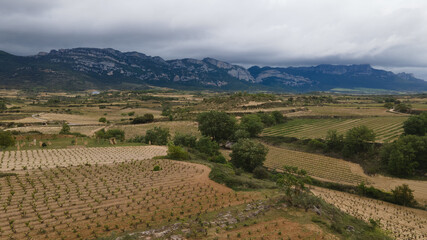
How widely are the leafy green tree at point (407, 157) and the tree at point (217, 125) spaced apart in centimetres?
4071

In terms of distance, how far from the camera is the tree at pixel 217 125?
7500 cm

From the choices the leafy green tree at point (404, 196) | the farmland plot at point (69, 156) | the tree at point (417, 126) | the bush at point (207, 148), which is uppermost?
the tree at point (417, 126)

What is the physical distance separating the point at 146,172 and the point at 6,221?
51.9 feet

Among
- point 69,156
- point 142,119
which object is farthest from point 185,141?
point 142,119

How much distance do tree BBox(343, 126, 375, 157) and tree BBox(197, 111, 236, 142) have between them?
31.8 meters

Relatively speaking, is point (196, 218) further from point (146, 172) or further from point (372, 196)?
point (372, 196)

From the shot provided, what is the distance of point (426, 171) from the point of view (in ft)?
162

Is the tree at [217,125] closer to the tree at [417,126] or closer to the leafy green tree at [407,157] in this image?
the leafy green tree at [407,157]

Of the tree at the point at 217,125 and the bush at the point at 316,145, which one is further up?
the tree at the point at 217,125

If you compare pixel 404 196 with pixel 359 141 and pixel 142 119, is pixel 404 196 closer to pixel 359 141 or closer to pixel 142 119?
pixel 359 141

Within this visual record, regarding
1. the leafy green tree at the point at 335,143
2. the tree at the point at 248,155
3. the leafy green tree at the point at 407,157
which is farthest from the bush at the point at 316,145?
the tree at the point at 248,155

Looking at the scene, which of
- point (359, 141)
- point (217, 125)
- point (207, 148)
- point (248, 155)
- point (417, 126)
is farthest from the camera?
point (217, 125)

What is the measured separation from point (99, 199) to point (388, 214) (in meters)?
39.1

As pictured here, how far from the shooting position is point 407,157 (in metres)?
48.9
